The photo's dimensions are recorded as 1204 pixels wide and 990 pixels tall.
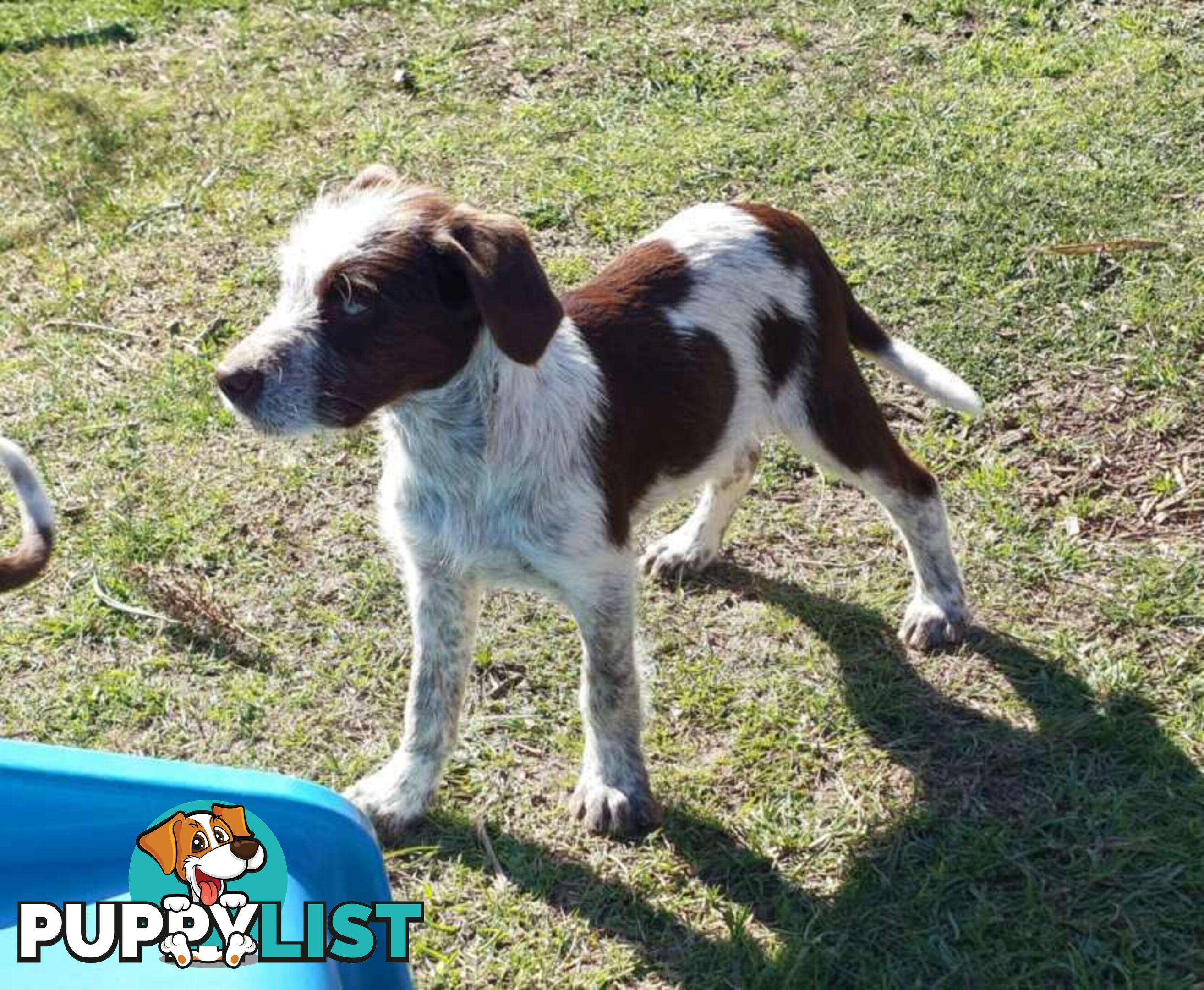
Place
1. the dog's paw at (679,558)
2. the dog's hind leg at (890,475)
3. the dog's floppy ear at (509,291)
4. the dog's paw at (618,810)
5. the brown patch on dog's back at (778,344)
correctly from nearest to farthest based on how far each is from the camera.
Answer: the dog's floppy ear at (509,291) < the dog's paw at (618,810) < the brown patch on dog's back at (778,344) < the dog's hind leg at (890,475) < the dog's paw at (679,558)

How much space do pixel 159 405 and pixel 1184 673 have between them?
11.5ft

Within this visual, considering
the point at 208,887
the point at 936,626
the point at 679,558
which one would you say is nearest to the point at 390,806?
the point at 208,887

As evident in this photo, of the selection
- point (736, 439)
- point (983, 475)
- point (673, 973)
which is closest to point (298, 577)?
point (736, 439)

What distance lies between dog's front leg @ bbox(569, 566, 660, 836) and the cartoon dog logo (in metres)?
1.01

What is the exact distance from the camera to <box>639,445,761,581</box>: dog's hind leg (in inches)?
171

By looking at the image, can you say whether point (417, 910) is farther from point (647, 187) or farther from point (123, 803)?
point (647, 187)

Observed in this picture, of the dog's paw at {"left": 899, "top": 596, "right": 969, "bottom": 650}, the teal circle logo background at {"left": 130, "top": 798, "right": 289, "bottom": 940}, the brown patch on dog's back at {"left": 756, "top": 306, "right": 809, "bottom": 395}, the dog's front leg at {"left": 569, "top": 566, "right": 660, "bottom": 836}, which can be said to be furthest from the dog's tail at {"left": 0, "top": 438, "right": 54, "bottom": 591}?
the dog's paw at {"left": 899, "top": 596, "right": 969, "bottom": 650}

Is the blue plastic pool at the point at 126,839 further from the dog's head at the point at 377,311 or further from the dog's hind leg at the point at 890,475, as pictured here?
the dog's hind leg at the point at 890,475

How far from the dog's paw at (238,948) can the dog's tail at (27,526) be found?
0.88 m

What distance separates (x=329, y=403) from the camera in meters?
3.07

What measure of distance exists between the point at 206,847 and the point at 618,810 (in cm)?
120

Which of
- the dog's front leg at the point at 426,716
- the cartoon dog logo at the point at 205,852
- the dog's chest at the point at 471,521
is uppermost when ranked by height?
the dog's chest at the point at 471,521

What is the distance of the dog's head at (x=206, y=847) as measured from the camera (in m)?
2.71

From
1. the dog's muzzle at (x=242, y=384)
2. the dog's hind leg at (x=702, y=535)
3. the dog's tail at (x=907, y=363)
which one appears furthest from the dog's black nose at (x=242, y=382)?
the dog's tail at (x=907, y=363)
